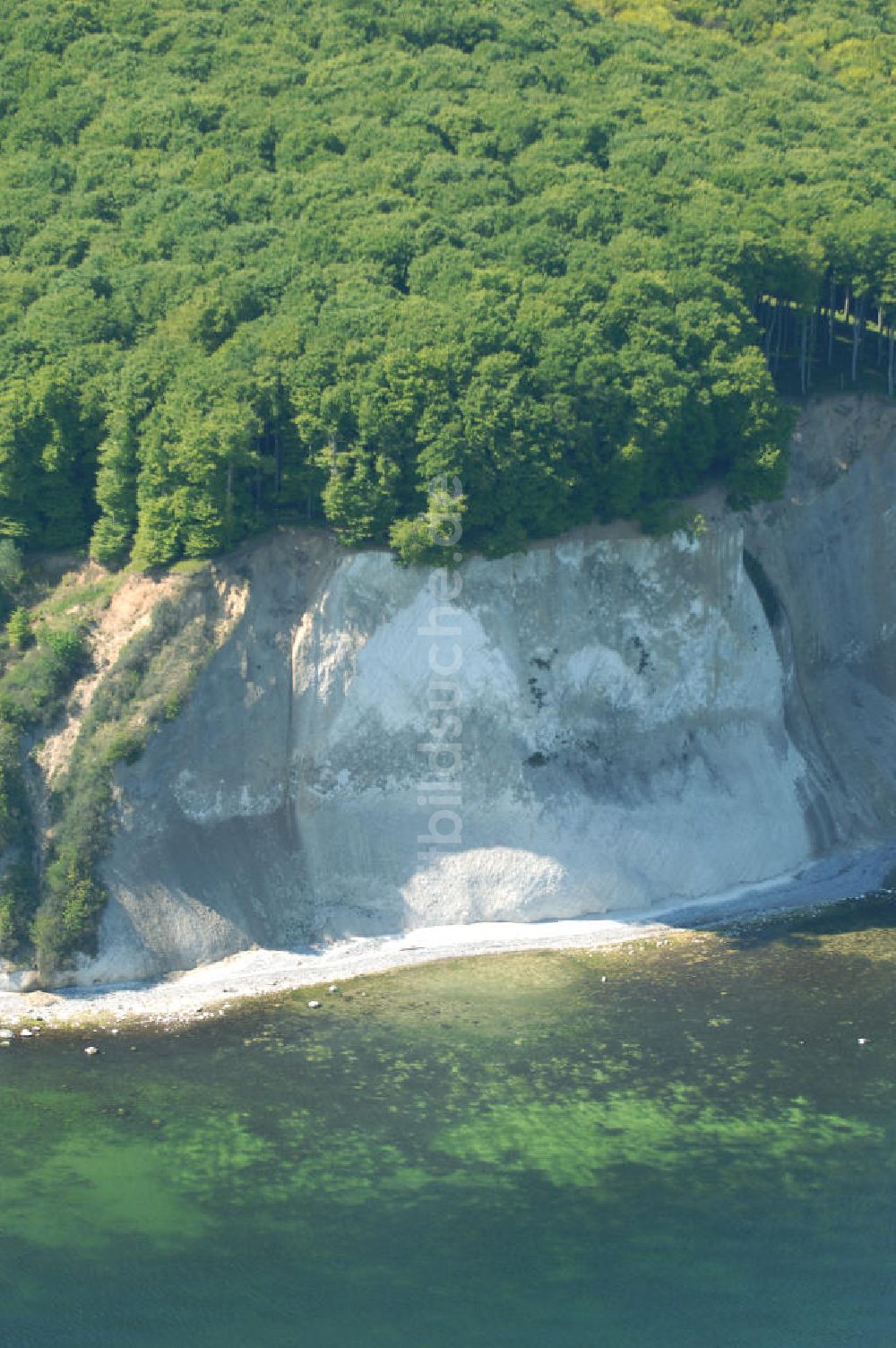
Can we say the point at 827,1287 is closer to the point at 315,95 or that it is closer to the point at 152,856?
the point at 152,856

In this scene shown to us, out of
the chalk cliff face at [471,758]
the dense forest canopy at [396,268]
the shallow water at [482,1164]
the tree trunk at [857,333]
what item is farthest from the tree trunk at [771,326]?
the shallow water at [482,1164]

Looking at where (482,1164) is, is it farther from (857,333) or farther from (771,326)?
(857,333)

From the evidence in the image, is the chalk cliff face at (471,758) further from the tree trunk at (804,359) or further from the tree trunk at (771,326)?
the tree trunk at (771,326)

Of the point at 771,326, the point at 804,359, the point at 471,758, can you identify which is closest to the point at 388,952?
the point at 471,758

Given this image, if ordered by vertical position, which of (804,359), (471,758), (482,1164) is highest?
(804,359)

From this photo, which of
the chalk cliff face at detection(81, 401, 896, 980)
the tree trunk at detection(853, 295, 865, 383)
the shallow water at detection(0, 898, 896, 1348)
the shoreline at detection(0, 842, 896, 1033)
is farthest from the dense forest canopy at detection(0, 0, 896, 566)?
the shallow water at detection(0, 898, 896, 1348)
